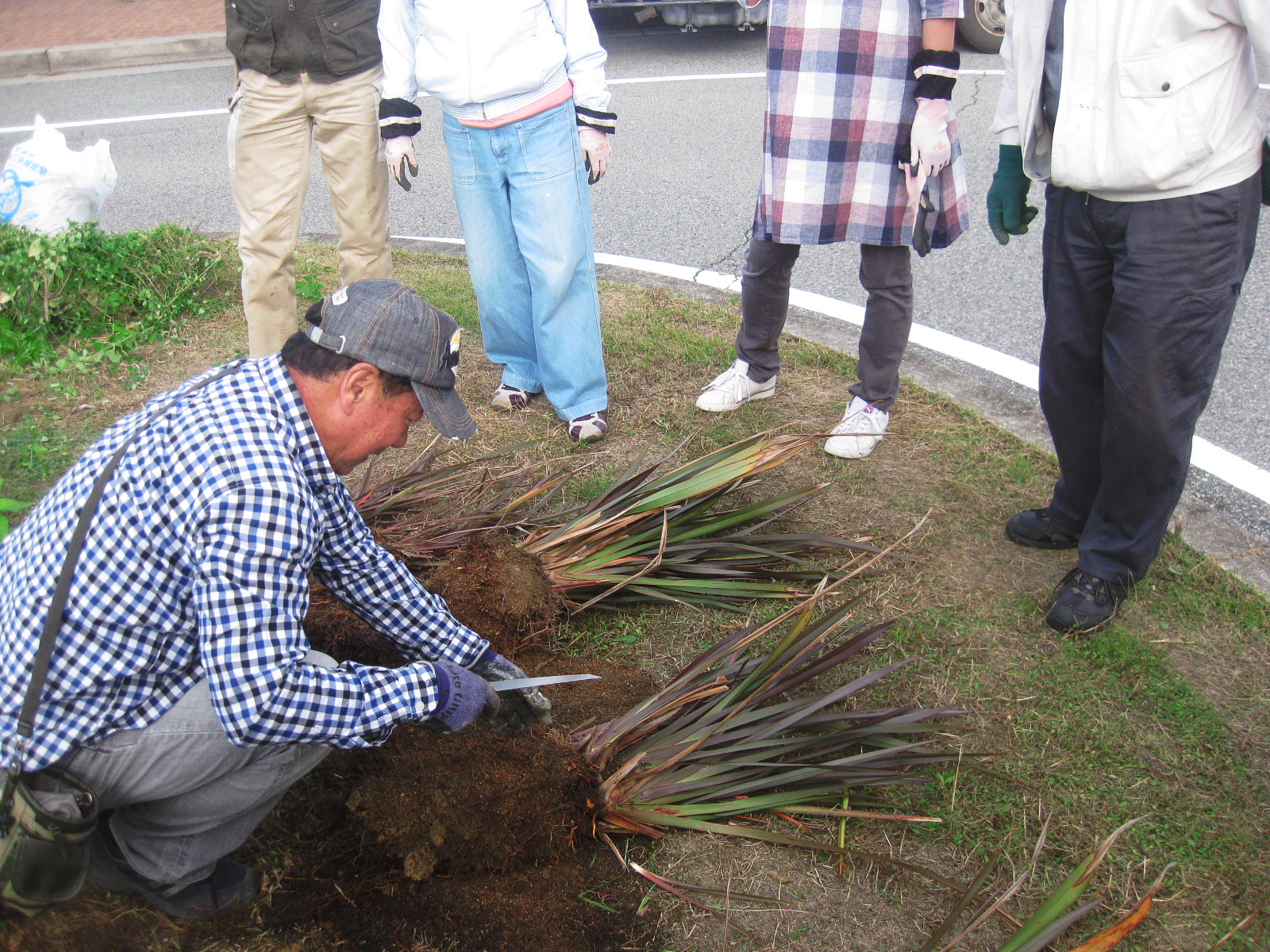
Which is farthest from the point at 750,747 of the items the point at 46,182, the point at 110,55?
the point at 110,55

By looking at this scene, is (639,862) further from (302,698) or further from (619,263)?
(619,263)

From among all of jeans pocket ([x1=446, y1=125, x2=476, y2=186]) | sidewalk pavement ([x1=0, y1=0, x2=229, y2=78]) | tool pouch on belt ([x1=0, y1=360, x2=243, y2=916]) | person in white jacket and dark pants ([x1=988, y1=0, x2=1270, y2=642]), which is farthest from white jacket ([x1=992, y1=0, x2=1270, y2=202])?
sidewalk pavement ([x1=0, y1=0, x2=229, y2=78])

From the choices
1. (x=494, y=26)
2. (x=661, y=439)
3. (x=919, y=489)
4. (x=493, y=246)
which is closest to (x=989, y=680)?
(x=919, y=489)

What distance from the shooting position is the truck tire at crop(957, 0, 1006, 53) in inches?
301

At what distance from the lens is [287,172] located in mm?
3619

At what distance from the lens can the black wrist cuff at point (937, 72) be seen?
9.25 ft

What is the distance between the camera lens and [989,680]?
96.4 inches

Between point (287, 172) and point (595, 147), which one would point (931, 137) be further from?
point (287, 172)

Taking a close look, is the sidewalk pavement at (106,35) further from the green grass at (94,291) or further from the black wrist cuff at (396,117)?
the black wrist cuff at (396,117)

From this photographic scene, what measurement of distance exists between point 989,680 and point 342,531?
5.19ft

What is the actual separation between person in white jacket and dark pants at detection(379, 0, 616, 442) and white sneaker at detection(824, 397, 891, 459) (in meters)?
0.82

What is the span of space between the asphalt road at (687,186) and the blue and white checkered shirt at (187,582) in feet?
8.95

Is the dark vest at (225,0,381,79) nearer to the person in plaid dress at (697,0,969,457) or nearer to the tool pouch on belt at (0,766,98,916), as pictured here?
the person in plaid dress at (697,0,969,457)

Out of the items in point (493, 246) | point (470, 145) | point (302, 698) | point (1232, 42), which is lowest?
point (302, 698)
